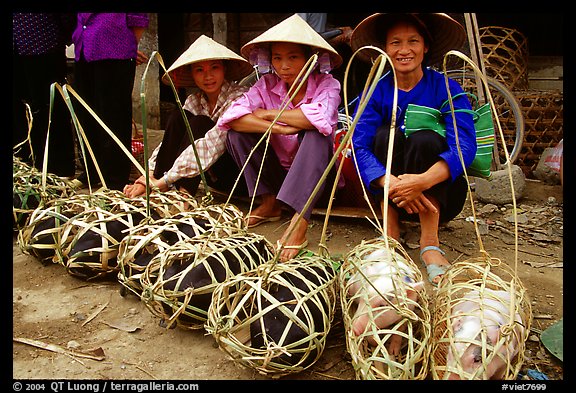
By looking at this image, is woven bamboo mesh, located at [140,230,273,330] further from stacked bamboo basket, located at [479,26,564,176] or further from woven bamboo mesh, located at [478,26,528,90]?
woven bamboo mesh, located at [478,26,528,90]

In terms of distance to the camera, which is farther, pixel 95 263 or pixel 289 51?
pixel 289 51

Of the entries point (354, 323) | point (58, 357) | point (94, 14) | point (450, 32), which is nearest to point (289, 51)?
point (450, 32)

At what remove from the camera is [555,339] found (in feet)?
4.98

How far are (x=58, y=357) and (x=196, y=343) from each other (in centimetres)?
40

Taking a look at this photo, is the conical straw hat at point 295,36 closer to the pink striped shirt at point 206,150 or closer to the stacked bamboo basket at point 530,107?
the pink striped shirt at point 206,150

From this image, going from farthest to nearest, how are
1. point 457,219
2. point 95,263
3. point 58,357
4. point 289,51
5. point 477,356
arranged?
point 457,219, point 289,51, point 95,263, point 58,357, point 477,356

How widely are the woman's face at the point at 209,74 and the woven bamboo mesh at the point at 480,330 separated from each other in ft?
5.33

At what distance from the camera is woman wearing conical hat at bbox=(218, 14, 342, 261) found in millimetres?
2129

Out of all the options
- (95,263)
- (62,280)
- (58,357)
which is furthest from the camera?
(62,280)

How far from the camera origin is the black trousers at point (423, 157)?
6.34ft

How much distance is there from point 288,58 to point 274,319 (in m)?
1.34

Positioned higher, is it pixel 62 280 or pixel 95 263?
pixel 95 263

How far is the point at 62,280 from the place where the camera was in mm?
1956

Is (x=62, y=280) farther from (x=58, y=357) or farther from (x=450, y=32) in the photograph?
(x=450, y=32)
